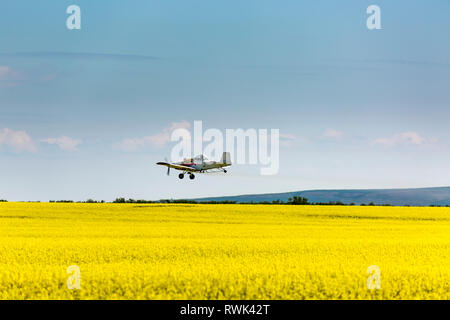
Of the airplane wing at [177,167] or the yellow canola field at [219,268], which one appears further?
the airplane wing at [177,167]

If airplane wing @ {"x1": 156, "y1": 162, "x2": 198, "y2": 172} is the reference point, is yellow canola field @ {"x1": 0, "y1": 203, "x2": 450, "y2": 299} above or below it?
below

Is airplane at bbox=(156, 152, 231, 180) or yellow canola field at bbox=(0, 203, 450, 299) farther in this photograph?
airplane at bbox=(156, 152, 231, 180)

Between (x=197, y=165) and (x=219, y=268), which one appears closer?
(x=219, y=268)

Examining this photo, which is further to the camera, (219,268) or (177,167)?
(177,167)

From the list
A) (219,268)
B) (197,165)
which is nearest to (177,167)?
(197,165)

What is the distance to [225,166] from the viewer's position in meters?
51.1

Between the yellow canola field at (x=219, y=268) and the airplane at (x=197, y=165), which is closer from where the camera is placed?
the yellow canola field at (x=219, y=268)

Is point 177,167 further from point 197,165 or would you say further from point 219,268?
point 219,268

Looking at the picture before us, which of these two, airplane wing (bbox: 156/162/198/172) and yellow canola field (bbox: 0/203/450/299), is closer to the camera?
yellow canola field (bbox: 0/203/450/299)

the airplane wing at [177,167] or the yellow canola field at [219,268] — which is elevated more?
the airplane wing at [177,167]

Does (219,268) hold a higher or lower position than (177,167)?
lower
